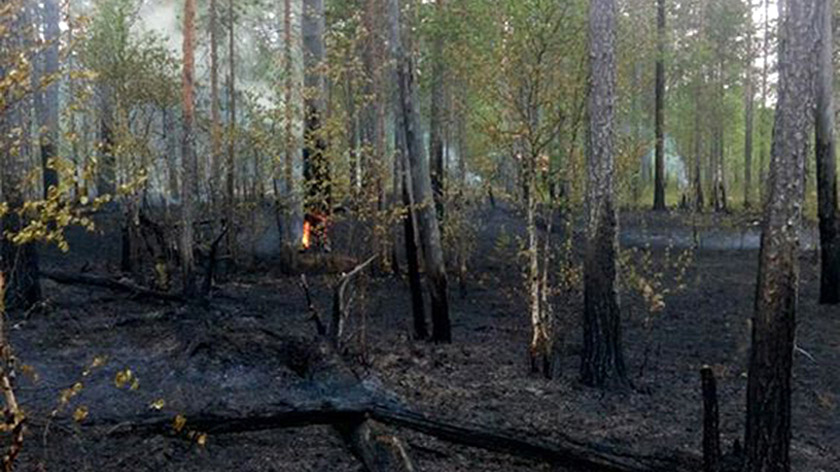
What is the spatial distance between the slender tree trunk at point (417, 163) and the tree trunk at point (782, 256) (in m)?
5.51

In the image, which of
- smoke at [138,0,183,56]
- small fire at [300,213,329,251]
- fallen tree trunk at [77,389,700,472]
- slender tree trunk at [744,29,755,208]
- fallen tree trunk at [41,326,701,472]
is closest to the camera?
fallen tree trunk at [41,326,701,472]

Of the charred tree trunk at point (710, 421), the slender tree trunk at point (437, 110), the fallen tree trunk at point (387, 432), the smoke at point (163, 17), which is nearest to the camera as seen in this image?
the charred tree trunk at point (710, 421)

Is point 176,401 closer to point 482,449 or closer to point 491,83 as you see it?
point 482,449

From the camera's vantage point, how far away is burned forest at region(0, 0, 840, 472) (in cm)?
592

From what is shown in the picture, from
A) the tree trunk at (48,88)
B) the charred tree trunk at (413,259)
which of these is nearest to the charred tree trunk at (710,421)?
the charred tree trunk at (413,259)

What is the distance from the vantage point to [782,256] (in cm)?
579

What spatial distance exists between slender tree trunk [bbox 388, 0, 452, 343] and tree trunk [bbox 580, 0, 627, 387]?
7.97ft

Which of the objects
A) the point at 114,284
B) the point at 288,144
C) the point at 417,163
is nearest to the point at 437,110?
the point at 288,144

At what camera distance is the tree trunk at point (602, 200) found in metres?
9.06

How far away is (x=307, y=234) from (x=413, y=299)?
25.0 feet

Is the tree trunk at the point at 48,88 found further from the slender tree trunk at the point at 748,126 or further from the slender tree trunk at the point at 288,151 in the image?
the slender tree trunk at the point at 748,126

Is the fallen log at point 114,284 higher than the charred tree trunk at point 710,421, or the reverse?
the fallen log at point 114,284

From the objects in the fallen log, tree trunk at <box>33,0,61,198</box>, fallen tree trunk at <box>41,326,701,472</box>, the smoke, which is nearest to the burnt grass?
the fallen log

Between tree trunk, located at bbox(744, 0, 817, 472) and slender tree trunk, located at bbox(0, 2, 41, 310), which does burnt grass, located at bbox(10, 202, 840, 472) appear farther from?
tree trunk, located at bbox(744, 0, 817, 472)
